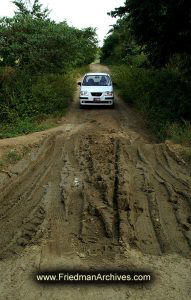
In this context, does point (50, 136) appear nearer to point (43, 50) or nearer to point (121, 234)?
point (121, 234)

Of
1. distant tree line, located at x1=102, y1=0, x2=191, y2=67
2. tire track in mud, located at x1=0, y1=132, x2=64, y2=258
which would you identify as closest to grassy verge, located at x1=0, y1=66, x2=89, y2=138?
tire track in mud, located at x1=0, y1=132, x2=64, y2=258

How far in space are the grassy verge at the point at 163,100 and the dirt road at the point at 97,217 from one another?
176 cm

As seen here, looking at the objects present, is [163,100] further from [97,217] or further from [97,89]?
[97,217]

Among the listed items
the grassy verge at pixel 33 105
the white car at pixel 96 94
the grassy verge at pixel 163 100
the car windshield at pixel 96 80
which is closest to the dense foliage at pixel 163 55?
the grassy verge at pixel 163 100

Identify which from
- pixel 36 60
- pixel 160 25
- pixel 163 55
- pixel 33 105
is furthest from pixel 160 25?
pixel 36 60

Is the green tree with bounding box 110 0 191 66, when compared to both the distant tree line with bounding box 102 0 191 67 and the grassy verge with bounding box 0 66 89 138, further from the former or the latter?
the grassy verge with bounding box 0 66 89 138

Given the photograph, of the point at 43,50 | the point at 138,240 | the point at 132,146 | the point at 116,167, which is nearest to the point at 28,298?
the point at 138,240

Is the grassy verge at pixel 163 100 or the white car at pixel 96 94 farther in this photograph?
the white car at pixel 96 94

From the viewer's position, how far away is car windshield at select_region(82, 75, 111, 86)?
19203 mm

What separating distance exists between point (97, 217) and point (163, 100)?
10.8 m

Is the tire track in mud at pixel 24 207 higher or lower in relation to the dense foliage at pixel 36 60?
lower

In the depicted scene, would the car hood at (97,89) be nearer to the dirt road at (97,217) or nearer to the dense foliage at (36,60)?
the dense foliage at (36,60)

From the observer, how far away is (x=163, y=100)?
17.1 meters

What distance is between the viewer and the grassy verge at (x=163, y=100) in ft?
44.8
